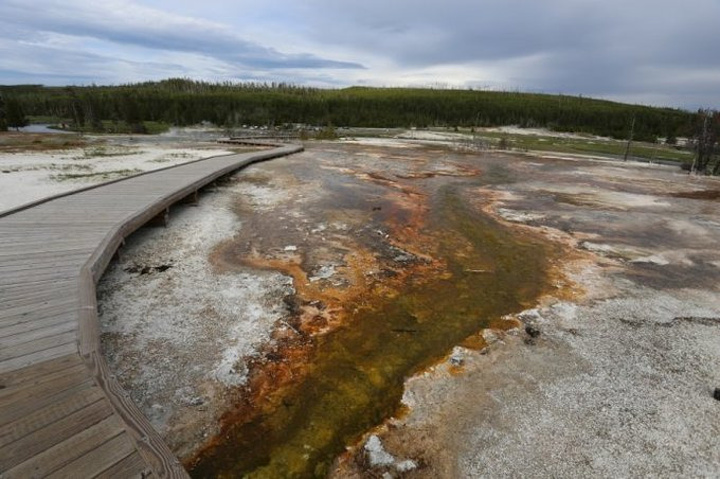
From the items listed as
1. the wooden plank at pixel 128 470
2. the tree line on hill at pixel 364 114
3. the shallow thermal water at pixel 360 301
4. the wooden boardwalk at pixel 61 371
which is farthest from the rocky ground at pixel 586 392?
the tree line on hill at pixel 364 114

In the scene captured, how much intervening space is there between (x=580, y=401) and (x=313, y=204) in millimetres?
7349

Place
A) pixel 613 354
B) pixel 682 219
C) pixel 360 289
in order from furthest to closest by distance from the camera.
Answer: pixel 682 219, pixel 360 289, pixel 613 354

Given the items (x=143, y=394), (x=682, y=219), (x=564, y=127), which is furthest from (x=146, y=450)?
(x=564, y=127)

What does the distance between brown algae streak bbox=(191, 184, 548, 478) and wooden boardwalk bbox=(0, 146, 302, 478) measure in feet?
2.72

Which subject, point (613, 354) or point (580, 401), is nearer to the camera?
point (580, 401)

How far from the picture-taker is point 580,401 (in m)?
3.60

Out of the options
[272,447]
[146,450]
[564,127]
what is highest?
[564,127]

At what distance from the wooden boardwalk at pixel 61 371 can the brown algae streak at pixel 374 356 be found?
0.83 m

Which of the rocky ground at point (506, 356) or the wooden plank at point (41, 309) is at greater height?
the wooden plank at point (41, 309)

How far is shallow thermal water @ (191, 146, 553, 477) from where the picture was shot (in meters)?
3.21

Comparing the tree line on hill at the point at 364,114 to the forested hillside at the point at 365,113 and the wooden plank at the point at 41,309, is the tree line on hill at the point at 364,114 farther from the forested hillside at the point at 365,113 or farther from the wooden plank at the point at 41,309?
the wooden plank at the point at 41,309

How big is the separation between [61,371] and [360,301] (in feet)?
10.5

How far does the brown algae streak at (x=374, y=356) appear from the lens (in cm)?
304

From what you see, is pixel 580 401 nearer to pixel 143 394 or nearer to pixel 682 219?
pixel 143 394
